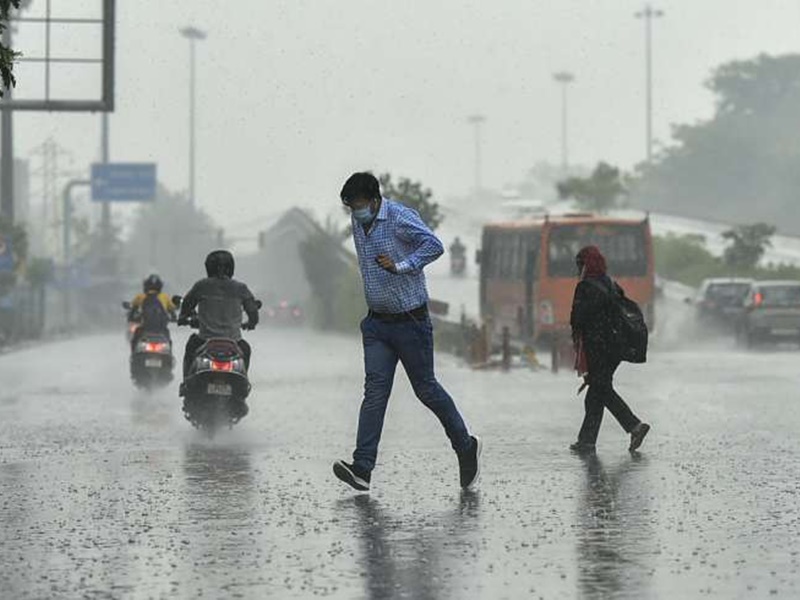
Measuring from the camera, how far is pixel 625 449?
54.2 ft

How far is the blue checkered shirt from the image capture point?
42.6ft

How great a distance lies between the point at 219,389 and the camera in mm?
18422

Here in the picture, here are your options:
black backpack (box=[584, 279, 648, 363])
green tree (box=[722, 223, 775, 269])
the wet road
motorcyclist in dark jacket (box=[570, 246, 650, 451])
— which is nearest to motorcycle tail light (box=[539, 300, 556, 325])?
the wet road

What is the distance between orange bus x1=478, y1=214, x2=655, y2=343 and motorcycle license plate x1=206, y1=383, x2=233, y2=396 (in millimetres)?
24812

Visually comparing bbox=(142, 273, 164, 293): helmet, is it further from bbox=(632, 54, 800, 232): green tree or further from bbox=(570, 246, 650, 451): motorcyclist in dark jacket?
Answer: bbox=(632, 54, 800, 232): green tree

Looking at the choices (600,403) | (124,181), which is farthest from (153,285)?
(124,181)

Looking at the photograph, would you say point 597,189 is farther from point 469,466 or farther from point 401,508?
point 401,508

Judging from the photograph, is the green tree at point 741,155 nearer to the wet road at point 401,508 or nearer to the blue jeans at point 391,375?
the wet road at point 401,508

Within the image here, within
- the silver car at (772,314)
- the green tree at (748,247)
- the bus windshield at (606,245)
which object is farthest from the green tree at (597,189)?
the bus windshield at (606,245)

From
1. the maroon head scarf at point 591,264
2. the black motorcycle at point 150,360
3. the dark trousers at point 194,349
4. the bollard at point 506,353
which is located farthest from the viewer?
the bollard at point 506,353

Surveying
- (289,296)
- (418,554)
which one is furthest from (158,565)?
(289,296)

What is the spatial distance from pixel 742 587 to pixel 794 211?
166498 millimetres

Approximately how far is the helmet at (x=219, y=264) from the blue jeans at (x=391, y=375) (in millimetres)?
5317

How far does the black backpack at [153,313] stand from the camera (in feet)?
83.3
